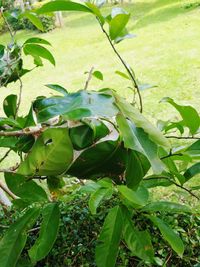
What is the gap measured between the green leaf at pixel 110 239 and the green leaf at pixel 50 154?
0.24 meters

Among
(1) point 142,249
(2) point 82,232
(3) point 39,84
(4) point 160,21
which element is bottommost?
(4) point 160,21

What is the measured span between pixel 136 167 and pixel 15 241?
0.98ft

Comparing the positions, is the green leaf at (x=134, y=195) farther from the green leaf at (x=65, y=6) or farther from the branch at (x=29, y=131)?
the green leaf at (x=65, y=6)

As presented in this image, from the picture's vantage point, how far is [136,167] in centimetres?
59

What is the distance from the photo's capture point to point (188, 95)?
515 centimetres

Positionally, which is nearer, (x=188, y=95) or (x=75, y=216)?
(x=75, y=216)

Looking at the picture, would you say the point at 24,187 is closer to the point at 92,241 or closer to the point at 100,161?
the point at 100,161

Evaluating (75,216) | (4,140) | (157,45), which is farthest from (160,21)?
(4,140)

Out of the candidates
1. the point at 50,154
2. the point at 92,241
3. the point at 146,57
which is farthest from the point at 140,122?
the point at 146,57

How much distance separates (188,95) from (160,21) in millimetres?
4598

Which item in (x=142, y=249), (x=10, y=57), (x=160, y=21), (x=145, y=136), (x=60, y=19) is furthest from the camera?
(x=60, y=19)

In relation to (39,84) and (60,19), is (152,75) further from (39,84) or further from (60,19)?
(60,19)

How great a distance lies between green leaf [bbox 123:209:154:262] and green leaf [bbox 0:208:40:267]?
0.22 meters

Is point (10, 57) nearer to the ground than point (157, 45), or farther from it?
farther from it
